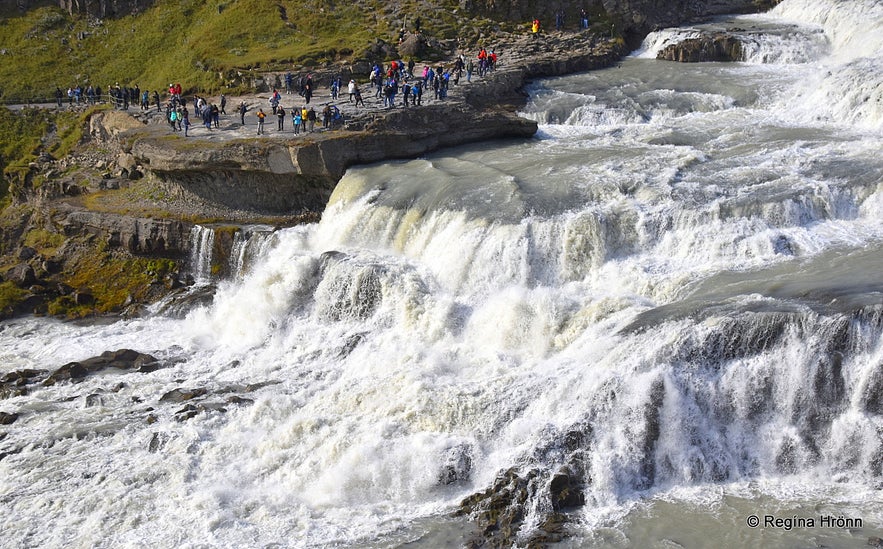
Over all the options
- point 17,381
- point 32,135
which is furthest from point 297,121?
point 32,135

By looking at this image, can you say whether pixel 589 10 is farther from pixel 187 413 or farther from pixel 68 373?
pixel 187 413

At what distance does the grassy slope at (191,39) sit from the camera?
5406cm

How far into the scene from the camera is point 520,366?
26.1 metres

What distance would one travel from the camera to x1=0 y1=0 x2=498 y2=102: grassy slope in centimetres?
5406

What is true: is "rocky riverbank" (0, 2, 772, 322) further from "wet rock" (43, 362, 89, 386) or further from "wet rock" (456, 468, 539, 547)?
"wet rock" (456, 468, 539, 547)

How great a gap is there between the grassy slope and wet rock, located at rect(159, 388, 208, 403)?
91.6 feet

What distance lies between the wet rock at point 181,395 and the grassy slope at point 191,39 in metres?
27.9

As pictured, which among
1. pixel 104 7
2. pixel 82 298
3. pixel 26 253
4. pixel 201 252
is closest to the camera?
pixel 82 298

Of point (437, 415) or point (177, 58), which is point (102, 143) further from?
point (437, 415)

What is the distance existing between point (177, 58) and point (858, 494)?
4930cm

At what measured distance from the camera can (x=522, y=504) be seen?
2108cm

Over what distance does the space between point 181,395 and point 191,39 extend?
37240 millimetres

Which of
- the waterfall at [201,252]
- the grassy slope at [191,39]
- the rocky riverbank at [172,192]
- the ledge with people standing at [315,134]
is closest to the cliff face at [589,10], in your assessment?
the grassy slope at [191,39]

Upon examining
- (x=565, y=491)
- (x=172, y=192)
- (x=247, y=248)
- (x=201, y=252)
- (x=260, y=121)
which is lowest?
(x=565, y=491)
